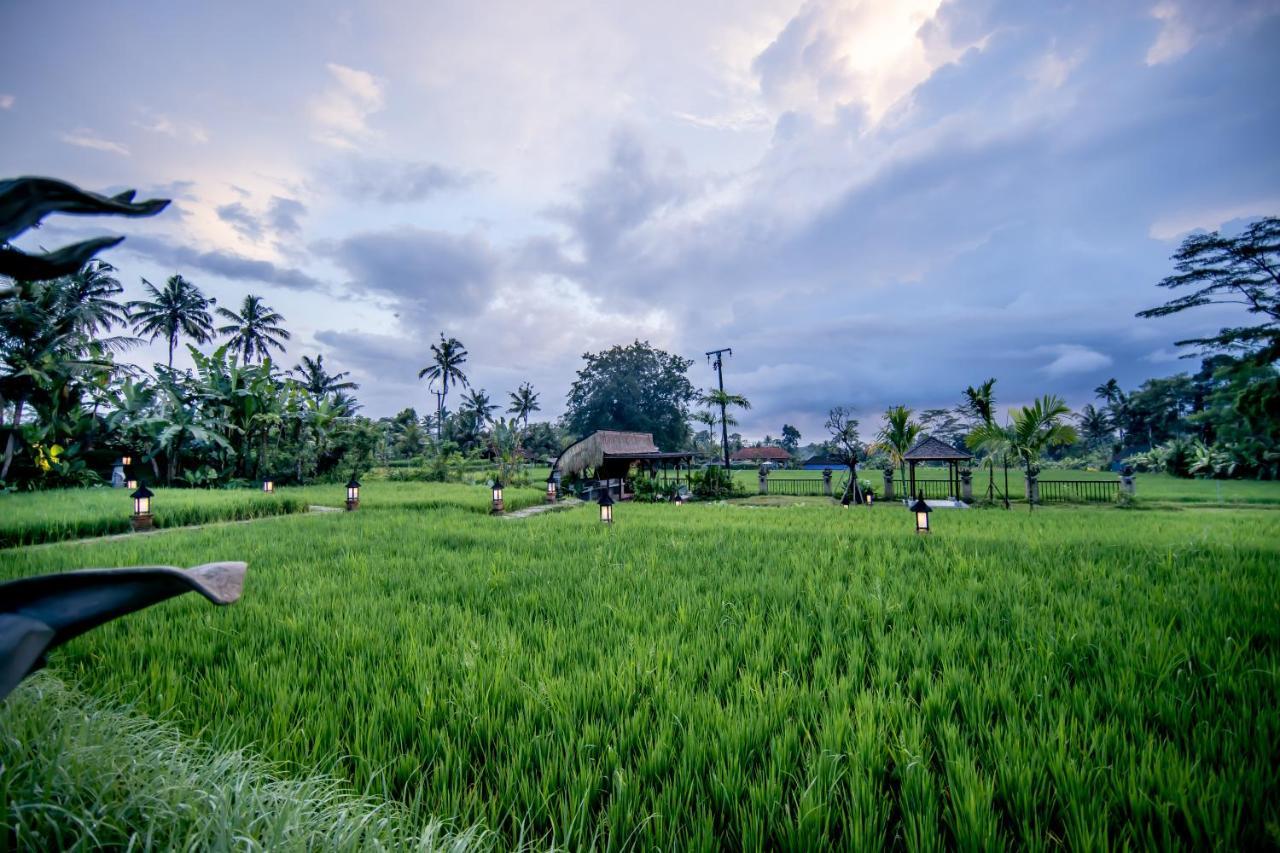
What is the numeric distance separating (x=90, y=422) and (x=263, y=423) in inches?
177

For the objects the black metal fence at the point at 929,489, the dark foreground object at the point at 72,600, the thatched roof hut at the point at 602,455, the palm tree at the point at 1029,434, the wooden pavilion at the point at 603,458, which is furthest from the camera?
the thatched roof hut at the point at 602,455

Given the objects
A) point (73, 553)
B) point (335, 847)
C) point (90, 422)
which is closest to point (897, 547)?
point (335, 847)

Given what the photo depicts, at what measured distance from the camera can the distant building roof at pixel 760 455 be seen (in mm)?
57562

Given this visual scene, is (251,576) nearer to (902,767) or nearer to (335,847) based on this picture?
(335,847)

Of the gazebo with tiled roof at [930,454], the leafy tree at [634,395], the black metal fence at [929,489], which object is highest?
the leafy tree at [634,395]

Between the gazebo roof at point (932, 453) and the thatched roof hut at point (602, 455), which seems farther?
the thatched roof hut at point (602, 455)

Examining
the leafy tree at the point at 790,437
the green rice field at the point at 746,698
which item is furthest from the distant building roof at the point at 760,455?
Answer: the green rice field at the point at 746,698

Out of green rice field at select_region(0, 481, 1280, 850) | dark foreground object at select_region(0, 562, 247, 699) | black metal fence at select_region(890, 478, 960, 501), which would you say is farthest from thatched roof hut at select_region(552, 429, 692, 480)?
dark foreground object at select_region(0, 562, 247, 699)

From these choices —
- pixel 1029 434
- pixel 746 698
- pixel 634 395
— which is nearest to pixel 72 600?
pixel 746 698

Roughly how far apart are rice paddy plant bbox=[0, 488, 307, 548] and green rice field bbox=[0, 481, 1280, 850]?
12.4ft

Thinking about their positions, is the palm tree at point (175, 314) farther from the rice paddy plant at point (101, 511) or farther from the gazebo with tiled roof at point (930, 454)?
the gazebo with tiled roof at point (930, 454)

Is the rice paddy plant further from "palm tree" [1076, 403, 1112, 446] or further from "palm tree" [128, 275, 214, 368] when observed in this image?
"palm tree" [1076, 403, 1112, 446]

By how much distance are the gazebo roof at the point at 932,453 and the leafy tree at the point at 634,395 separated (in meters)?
21.7

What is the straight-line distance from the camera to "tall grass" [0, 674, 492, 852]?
1.27 m
